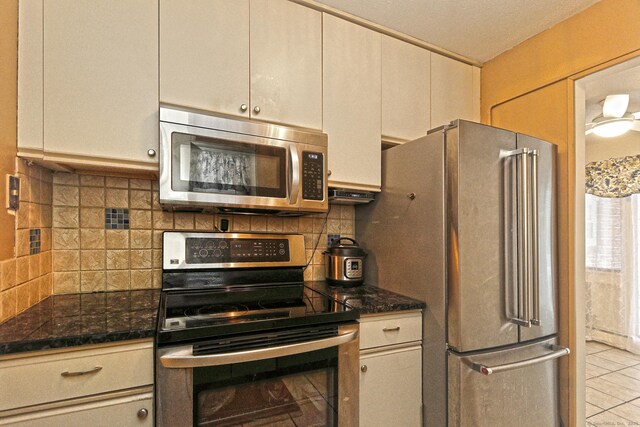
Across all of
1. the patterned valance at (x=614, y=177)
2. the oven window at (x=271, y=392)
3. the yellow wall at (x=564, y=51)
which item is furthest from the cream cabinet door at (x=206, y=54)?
the patterned valance at (x=614, y=177)

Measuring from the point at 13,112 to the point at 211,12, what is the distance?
2.84ft

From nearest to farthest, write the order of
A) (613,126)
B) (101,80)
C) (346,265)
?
(101,80) → (346,265) → (613,126)

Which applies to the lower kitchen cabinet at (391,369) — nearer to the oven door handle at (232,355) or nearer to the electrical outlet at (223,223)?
the oven door handle at (232,355)

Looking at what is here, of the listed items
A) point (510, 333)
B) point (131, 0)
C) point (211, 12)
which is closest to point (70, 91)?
point (131, 0)

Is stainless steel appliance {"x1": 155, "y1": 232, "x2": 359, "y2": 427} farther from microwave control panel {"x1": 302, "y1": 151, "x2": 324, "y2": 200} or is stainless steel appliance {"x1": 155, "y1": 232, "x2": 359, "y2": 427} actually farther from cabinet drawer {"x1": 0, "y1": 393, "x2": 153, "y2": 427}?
microwave control panel {"x1": 302, "y1": 151, "x2": 324, "y2": 200}

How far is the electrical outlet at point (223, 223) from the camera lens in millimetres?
1712

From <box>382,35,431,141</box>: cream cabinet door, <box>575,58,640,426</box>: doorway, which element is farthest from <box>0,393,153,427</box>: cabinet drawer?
<box>575,58,640,426</box>: doorway

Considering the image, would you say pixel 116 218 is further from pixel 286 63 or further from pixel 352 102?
pixel 352 102

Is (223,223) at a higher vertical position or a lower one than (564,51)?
lower

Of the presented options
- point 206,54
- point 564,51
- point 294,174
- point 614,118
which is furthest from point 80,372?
point 614,118

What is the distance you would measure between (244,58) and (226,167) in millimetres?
528

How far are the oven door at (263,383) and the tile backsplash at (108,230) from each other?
2.44ft

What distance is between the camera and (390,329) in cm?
144

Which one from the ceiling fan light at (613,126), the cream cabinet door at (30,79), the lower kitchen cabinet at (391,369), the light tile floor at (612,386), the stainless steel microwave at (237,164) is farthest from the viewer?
the ceiling fan light at (613,126)
